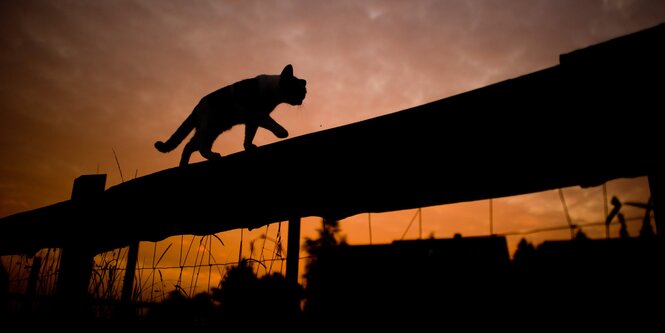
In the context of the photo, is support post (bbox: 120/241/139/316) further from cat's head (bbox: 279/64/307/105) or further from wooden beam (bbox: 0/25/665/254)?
cat's head (bbox: 279/64/307/105)

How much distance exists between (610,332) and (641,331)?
116 mm

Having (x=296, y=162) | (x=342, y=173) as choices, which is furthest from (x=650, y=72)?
(x=296, y=162)

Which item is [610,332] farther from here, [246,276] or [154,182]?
[154,182]

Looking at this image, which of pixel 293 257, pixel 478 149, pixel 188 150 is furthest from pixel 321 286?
pixel 188 150

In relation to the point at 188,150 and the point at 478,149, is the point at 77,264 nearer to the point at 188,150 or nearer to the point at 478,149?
the point at 188,150

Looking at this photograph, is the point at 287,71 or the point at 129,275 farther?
the point at 287,71

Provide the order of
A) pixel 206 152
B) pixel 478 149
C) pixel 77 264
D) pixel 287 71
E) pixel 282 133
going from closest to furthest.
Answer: pixel 478 149
pixel 77 264
pixel 282 133
pixel 206 152
pixel 287 71

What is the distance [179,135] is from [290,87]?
1.59m

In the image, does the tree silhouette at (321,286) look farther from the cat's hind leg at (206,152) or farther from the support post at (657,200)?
the cat's hind leg at (206,152)

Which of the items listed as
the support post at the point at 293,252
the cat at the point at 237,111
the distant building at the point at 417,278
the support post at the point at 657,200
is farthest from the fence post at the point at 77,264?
the support post at the point at 657,200

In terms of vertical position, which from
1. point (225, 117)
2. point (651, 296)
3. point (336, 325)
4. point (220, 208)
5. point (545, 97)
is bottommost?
point (336, 325)

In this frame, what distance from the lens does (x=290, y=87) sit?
517cm

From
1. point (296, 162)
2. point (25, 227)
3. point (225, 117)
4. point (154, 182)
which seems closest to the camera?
point (296, 162)

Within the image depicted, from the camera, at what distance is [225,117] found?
16.4ft
